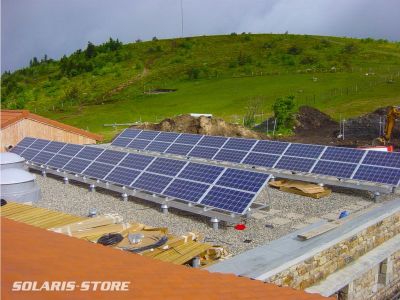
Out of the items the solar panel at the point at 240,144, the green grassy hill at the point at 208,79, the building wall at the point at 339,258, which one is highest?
the green grassy hill at the point at 208,79

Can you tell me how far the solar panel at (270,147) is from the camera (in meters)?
24.8

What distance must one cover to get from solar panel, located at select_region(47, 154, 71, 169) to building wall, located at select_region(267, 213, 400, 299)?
16.3 m

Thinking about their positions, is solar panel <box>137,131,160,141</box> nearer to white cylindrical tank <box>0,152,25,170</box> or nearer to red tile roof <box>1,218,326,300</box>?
white cylindrical tank <box>0,152,25,170</box>

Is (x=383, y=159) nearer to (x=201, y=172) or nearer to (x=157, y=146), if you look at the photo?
(x=201, y=172)

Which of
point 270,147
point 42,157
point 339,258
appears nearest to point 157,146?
point 42,157

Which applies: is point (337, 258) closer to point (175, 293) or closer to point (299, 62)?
point (175, 293)

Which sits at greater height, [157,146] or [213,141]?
[213,141]

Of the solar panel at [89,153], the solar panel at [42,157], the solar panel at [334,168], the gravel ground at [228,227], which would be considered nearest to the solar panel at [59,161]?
the solar panel at [42,157]

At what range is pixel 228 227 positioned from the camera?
16.6 metres

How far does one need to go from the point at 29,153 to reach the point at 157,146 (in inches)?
319

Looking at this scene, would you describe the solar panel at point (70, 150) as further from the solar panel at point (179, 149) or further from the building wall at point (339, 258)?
the building wall at point (339, 258)

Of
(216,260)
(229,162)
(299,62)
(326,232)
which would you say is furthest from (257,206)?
(299,62)

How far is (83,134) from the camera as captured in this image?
36.3 metres

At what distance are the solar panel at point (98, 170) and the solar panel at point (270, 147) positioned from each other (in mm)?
8268
